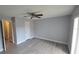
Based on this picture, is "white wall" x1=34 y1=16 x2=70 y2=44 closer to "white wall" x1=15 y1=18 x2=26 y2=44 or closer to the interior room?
the interior room

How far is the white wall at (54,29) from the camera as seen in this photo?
19.2 ft

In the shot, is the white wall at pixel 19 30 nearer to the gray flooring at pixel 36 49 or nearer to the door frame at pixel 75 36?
the gray flooring at pixel 36 49

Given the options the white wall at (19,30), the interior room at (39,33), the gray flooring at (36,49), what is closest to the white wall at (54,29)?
the interior room at (39,33)

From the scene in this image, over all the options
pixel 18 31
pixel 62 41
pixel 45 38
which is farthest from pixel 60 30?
pixel 18 31

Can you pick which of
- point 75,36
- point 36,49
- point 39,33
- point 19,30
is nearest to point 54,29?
point 39,33

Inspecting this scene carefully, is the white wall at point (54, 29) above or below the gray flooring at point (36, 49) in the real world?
above

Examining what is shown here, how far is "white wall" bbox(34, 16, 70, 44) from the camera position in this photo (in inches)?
231

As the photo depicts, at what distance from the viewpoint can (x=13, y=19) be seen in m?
5.39

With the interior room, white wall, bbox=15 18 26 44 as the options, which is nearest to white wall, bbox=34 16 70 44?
the interior room

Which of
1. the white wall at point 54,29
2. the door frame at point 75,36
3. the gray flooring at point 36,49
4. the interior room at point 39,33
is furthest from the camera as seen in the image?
the white wall at point 54,29

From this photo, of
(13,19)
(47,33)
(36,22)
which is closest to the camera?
(13,19)
